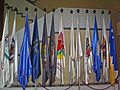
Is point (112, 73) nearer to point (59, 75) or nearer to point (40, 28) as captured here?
point (59, 75)

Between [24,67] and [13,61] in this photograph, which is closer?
[24,67]

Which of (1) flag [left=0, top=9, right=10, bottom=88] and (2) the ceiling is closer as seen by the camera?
(1) flag [left=0, top=9, right=10, bottom=88]

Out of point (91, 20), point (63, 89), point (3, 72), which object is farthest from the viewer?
point (91, 20)

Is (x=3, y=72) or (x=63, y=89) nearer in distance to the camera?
(x=3, y=72)

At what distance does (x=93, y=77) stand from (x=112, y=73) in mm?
951

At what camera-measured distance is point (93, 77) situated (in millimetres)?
5625

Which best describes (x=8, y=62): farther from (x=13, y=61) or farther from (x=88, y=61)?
(x=88, y=61)

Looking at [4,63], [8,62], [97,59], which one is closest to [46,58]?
[8,62]

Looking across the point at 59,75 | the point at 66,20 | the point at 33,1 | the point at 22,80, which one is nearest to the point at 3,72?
the point at 22,80

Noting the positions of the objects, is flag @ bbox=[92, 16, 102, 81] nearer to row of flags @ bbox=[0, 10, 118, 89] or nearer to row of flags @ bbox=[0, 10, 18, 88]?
row of flags @ bbox=[0, 10, 118, 89]

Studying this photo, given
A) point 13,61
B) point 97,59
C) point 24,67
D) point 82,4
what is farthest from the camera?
point 82,4

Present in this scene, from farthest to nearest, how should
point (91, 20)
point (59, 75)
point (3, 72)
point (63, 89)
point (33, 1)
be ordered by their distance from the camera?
point (33, 1) < point (91, 20) < point (63, 89) < point (59, 75) < point (3, 72)

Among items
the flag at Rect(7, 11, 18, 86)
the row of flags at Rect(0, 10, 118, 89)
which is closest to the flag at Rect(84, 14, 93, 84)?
Result: the row of flags at Rect(0, 10, 118, 89)

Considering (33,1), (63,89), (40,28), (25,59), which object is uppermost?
(33,1)
